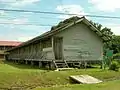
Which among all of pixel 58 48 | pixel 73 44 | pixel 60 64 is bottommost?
pixel 60 64

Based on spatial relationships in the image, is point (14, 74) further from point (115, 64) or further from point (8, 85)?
point (115, 64)

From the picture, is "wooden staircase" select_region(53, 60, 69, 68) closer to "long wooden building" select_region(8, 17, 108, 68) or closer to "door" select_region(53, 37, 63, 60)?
"long wooden building" select_region(8, 17, 108, 68)

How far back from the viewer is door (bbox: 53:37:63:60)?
3024 cm

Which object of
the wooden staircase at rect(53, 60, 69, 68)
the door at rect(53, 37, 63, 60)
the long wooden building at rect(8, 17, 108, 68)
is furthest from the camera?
the door at rect(53, 37, 63, 60)

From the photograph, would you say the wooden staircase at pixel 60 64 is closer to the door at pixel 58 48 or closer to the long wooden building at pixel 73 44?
the long wooden building at pixel 73 44

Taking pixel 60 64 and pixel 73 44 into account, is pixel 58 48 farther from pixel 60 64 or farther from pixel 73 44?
pixel 60 64

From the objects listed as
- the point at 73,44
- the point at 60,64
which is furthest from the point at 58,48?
the point at 60,64

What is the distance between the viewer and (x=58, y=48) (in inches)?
1206

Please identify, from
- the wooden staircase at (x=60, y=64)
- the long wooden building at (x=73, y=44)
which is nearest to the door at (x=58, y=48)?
the long wooden building at (x=73, y=44)

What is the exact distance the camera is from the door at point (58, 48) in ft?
99.2

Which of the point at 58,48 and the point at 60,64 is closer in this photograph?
the point at 60,64

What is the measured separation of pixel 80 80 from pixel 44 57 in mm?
13109

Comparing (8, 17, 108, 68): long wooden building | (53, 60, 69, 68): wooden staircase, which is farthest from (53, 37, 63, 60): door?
(53, 60, 69, 68): wooden staircase

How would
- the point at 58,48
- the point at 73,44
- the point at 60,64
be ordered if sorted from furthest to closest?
the point at 58,48, the point at 73,44, the point at 60,64
